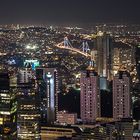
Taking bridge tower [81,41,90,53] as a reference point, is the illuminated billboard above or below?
Answer: below

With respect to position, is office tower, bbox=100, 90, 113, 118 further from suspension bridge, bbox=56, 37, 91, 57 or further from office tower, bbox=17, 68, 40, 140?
suspension bridge, bbox=56, 37, 91, 57

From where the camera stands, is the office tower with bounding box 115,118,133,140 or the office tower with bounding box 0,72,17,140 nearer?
the office tower with bounding box 0,72,17,140

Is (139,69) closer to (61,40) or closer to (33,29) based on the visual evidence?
(61,40)

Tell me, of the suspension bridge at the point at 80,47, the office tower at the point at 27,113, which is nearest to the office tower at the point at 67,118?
the office tower at the point at 27,113

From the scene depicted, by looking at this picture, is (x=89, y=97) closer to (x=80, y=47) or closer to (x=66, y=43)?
(x=66, y=43)

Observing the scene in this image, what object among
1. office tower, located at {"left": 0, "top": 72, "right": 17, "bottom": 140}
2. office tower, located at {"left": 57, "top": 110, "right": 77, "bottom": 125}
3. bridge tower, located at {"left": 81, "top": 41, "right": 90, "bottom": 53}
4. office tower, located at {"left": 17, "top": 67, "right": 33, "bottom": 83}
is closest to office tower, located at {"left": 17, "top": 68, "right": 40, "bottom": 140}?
office tower, located at {"left": 17, "top": 67, "right": 33, "bottom": 83}

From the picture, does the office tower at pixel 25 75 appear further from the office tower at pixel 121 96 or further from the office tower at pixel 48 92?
the office tower at pixel 121 96

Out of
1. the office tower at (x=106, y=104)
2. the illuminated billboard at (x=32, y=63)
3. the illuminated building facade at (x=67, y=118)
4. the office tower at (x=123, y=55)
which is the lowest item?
the illuminated building facade at (x=67, y=118)
